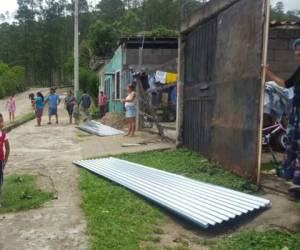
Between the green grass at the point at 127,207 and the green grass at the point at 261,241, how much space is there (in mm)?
677

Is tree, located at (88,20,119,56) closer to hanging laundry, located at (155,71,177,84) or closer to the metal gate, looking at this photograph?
hanging laundry, located at (155,71,177,84)

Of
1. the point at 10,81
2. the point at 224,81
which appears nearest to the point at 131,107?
the point at 224,81

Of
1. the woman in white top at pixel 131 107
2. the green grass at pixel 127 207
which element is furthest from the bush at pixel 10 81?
the green grass at pixel 127 207

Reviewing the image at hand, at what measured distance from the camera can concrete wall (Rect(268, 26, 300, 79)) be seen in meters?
9.95

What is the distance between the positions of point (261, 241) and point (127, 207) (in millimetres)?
1703

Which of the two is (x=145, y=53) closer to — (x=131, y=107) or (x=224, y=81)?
(x=131, y=107)

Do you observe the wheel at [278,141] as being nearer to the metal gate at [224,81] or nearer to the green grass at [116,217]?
the metal gate at [224,81]

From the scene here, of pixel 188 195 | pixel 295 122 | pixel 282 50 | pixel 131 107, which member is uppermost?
pixel 282 50

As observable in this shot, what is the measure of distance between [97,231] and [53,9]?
79528 mm

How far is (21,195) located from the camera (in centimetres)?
604

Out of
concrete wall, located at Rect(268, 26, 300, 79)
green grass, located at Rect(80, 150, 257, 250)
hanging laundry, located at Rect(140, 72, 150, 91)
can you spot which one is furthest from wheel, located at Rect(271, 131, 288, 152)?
hanging laundry, located at Rect(140, 72, 150, 91)

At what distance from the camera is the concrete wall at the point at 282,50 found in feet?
32.6

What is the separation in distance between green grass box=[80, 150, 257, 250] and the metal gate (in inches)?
11.9

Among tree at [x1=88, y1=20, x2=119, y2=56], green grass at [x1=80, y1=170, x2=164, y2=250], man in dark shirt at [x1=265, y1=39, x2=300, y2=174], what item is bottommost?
green grass at [x1=80, y1=170, x2=164, y2=250]
